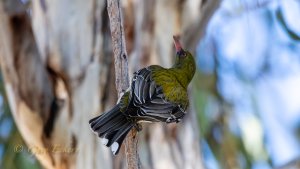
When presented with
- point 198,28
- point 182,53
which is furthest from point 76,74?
point 182,53

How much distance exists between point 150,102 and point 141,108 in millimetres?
58

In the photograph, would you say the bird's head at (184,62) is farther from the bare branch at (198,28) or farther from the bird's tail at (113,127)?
the bare branch at (198,28)

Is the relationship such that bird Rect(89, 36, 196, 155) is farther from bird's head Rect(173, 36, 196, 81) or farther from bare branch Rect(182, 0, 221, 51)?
bare branch Rect(182, 0, 221, 51)

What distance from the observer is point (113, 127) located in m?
1.70

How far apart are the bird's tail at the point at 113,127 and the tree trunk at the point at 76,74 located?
1.15 m

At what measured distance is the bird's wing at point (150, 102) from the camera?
172cm

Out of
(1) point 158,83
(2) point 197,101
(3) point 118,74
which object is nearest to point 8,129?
(2) point 197,101

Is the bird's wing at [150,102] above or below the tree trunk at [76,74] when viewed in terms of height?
below

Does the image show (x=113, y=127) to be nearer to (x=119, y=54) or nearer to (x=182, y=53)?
(x=119, y=54)

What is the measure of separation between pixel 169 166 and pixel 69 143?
46 centimetres

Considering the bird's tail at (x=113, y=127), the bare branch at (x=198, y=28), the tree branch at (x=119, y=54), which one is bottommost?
the bird's tail at (x=113, y=127)

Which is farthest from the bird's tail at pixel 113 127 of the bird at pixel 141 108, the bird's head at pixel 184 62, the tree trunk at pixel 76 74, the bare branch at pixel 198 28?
the bare branch at pixel 198 28

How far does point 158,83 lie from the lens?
1982 mm

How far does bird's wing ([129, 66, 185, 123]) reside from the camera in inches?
67.7
